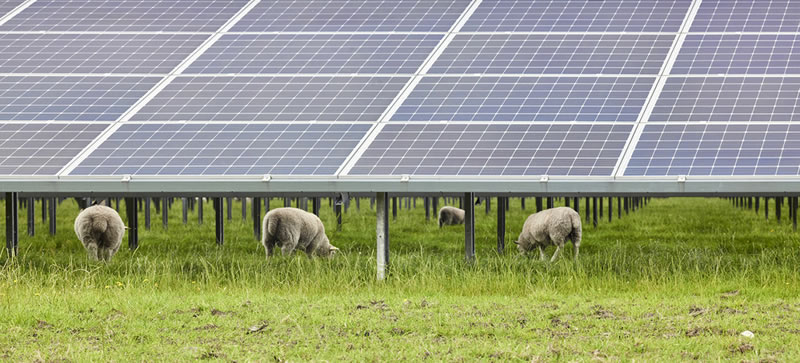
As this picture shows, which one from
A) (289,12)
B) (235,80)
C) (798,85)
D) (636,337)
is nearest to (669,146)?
(798,85)

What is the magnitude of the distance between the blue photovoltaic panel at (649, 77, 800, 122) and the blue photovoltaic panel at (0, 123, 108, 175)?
330 inches

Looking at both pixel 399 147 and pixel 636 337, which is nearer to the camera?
pixel 636 337

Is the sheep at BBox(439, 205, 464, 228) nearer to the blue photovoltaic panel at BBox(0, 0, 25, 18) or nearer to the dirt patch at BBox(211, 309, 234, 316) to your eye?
the blue photovoltaic panel at BBox(0, 0, 25, 18)

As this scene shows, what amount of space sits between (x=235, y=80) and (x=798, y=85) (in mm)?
9003

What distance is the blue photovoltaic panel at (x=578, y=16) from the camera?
16156mm

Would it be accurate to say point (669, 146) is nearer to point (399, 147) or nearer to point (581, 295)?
point (581, 295)

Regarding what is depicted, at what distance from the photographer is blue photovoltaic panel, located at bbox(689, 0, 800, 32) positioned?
623 inches

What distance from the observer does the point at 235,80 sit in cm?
1455

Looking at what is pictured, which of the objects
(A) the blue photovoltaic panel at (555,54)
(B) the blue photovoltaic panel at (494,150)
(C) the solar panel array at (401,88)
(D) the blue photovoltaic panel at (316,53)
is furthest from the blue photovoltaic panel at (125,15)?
(B) the blue photovoltaic panel at (494,150)

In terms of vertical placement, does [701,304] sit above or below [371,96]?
below

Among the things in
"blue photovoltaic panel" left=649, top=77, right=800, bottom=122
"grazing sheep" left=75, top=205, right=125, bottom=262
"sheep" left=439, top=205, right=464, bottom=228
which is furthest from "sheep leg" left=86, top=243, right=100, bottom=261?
"sheep" left=439, top=205, right=464, bottom=228

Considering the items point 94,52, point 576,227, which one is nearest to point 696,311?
point 576,227

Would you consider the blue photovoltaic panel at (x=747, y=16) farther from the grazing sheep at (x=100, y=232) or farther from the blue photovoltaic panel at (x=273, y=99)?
the grazing sheep at (x=100, y=232)

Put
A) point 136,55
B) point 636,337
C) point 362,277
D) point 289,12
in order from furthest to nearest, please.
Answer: point 289,12 < point 136,55 < point 362,277 < point 636,337
